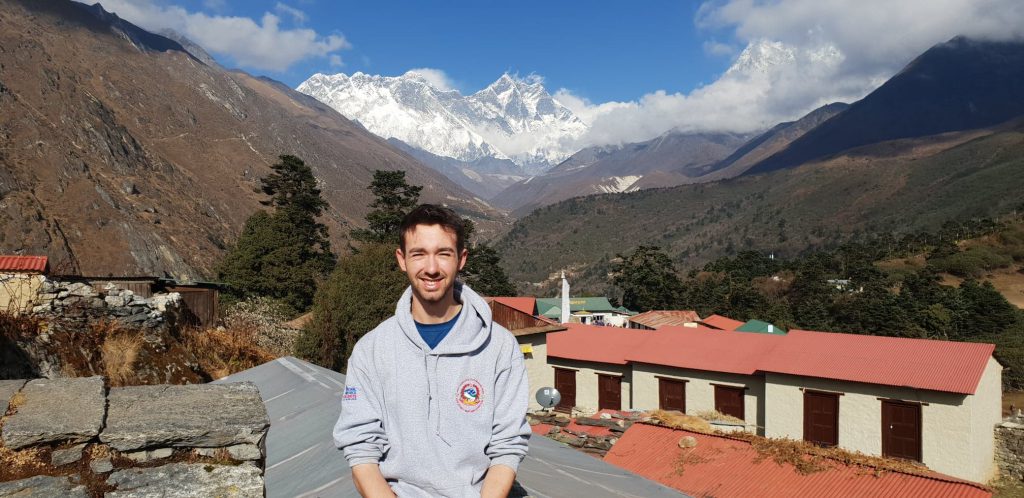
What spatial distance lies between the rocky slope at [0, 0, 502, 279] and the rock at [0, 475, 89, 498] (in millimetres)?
9727

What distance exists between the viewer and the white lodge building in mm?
17516

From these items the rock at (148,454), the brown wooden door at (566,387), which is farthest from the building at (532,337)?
the rock at (148,454)

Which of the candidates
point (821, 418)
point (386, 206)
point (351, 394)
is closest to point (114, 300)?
point (351, 394)

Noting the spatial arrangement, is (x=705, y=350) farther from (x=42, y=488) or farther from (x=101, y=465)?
(x=42, y=488)

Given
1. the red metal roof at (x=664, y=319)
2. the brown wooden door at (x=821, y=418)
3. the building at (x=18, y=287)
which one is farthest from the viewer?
the red metal roof at (x=664, y=319)

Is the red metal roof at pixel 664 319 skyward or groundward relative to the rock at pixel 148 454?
groundward

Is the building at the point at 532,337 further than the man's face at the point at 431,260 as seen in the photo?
Yes

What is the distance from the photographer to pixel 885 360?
19047 millimetres

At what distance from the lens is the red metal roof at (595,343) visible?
83.5ft

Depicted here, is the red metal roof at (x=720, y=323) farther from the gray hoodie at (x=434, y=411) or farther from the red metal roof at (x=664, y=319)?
the gray hoodie at (x=434, y=411)

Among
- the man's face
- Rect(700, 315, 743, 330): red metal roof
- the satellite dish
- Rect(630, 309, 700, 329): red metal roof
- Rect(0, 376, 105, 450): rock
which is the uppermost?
the man's face

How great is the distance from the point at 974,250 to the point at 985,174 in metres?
70.6

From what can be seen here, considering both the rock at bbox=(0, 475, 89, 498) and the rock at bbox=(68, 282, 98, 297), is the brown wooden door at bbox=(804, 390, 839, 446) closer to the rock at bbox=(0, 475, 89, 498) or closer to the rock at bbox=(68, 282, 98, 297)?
the rock at bbox=(68, 282, 98, 297)

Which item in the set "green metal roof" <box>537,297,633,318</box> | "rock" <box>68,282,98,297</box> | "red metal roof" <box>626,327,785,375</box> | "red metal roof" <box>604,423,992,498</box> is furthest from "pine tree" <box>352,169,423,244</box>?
"rock" <box>68,282,98,297</box>
